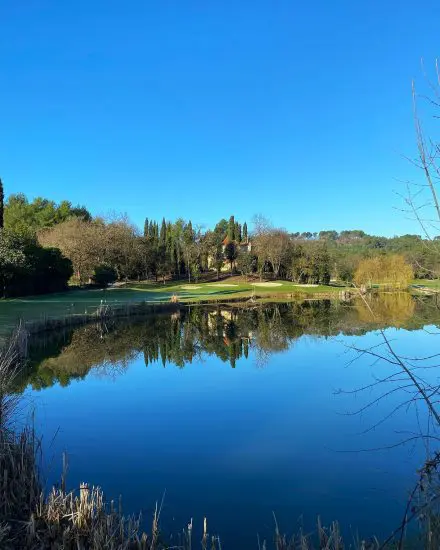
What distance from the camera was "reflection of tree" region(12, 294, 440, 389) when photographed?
1536 cm

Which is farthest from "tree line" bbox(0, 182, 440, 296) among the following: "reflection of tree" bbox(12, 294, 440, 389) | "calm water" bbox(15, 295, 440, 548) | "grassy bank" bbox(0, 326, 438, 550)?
"grassy bank" bbox(0, 326, 438, 550)

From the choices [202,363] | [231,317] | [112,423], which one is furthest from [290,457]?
[231,317]

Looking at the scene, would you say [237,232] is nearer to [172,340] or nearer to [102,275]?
[102,275]

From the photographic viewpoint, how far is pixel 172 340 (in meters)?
20.4

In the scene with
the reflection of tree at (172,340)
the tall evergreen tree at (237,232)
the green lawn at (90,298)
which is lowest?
the reflection of tree at (172,340)

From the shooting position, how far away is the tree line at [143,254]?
36.4m

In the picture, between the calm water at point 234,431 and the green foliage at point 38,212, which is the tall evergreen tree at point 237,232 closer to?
the green foliage at point 38,212

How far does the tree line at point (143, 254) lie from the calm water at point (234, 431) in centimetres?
1950

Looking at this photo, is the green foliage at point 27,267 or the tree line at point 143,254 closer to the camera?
the green foliage at point 27,267

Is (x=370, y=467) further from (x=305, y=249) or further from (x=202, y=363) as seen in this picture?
(x=305, y=249)

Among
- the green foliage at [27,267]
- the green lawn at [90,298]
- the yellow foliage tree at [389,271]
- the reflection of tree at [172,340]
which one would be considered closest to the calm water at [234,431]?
the reflection of tree at [172,340]

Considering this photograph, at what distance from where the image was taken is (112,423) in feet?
31.3

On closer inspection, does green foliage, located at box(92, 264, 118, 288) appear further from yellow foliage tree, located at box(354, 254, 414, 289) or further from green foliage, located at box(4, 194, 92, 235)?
yellow foliage tree, located at box(354, 254, 414, 289)

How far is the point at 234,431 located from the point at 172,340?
11.7m
